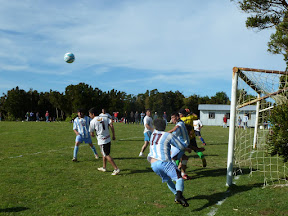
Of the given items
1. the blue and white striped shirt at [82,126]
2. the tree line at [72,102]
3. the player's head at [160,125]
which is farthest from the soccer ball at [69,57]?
the tree line at [72,102]

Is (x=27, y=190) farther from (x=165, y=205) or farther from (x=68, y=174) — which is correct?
(x=165, y=205)

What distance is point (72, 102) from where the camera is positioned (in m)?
59.8

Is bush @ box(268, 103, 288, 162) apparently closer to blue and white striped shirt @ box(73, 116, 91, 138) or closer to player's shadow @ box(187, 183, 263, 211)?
player's shadow @ box(187, 183, 263, 211)

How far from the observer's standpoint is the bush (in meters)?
6.46

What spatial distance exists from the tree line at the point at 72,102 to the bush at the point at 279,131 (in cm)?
5018

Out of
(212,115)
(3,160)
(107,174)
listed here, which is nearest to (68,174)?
(107,174)

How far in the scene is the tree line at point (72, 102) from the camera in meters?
59.4

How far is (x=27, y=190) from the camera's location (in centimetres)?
675

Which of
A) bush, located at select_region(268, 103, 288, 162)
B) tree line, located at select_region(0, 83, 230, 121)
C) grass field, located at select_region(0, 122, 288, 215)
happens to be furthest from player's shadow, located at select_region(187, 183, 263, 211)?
tree line, located at select_region(0, 83, 230, 121)

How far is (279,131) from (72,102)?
56295mm

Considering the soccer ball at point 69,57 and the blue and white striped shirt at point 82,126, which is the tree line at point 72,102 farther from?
the blue and white striped shirt at point 82,126

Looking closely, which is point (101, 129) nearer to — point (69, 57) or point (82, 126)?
point (82, 126)

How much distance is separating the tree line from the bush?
50.2 m

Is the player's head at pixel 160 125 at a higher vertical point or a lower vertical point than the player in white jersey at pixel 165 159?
higher
